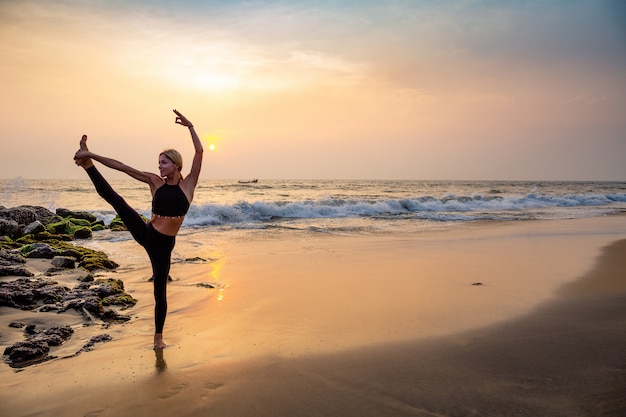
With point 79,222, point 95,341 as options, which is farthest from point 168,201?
point 79,222


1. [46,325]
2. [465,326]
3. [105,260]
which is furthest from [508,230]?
[46,325]

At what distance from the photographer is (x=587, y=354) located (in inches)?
181

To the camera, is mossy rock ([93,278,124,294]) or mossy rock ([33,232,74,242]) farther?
mossy rock ([33,232,74,242])

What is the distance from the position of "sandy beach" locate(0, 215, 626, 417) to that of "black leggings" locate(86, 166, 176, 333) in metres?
0.56

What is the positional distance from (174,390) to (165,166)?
2.46m

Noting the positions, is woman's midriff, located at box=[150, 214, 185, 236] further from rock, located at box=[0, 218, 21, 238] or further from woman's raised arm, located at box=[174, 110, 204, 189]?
rock, located at box=[0, 218, 21, 238]

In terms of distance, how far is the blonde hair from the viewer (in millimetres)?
5160

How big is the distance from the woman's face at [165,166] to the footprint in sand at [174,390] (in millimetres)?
2346

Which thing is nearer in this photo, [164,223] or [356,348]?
[356,348]

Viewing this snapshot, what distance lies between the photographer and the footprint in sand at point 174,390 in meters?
3.92

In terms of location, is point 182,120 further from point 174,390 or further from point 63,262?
point 63,262

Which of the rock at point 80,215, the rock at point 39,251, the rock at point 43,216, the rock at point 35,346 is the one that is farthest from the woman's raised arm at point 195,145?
the rock at point 80,215

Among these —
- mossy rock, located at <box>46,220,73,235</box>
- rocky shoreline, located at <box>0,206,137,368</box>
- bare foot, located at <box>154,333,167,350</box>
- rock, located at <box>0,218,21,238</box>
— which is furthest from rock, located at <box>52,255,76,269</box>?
mossy rock, located at <box>46,220,73,235</box>

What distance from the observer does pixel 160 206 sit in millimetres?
5199
